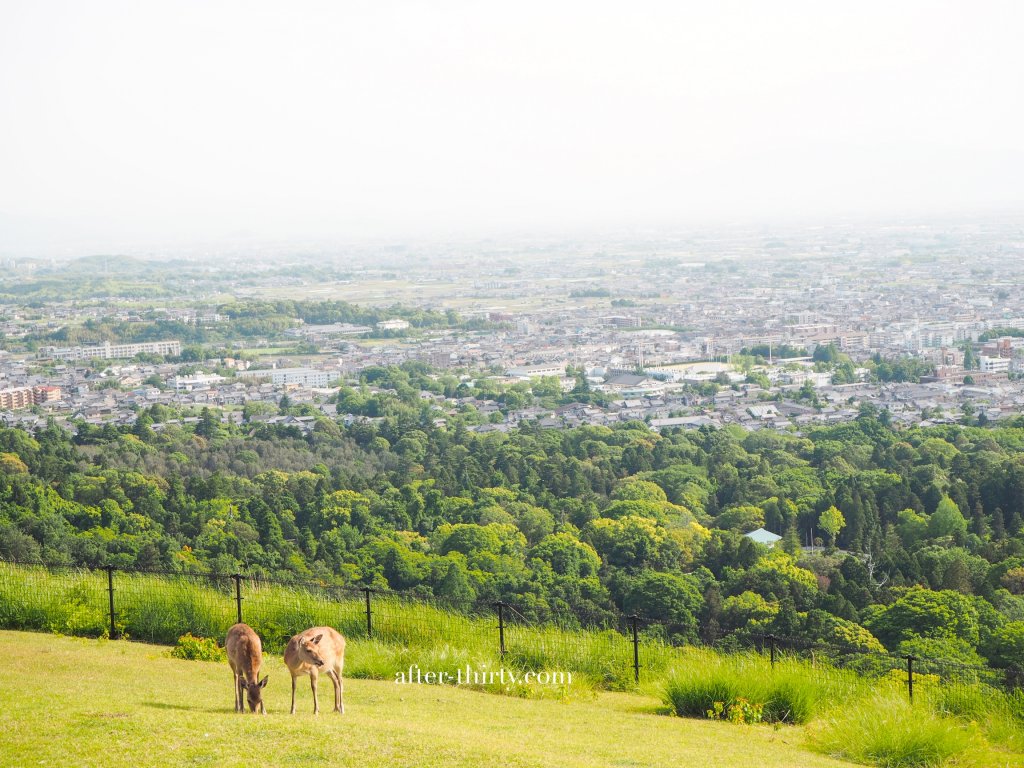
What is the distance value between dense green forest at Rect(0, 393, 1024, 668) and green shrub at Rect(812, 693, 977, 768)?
444 cm

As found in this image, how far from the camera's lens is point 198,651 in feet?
25.3

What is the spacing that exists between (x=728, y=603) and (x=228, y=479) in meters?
11.6

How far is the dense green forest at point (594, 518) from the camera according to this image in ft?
51.5

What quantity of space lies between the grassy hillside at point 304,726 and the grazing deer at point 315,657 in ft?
0.54

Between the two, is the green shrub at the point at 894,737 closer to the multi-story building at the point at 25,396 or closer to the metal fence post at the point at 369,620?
the metal fence post at the point at 369,620

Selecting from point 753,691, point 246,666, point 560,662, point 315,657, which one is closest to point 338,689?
point 315,657

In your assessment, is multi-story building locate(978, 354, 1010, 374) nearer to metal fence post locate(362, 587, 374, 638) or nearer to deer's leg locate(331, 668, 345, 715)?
metal fence post locate(362, 587, 374, 638)

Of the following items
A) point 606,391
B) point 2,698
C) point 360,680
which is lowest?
point 606,391

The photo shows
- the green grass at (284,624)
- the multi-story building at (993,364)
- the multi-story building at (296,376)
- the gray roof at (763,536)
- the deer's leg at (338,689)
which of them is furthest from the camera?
the multi-story building at (296,376)

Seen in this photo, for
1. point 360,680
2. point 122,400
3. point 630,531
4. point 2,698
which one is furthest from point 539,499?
point 122,400

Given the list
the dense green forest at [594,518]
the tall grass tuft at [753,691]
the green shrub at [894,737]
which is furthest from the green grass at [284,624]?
the dense green forest at [594,518]

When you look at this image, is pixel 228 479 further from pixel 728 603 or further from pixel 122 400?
pixel 122 400

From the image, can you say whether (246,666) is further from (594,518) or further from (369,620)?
(594,518)

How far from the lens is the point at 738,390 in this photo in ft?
129
